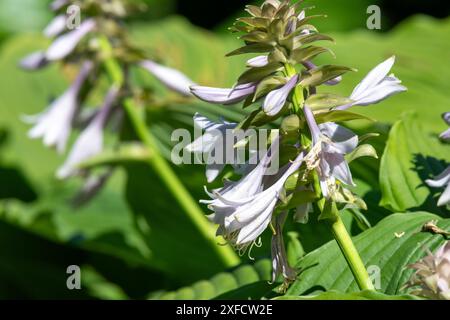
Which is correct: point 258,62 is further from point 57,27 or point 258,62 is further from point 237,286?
point 57,27

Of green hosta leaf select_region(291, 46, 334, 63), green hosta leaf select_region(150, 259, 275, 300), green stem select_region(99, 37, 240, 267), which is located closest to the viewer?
green hosta leaf select_region(291, 46, 334, 63)

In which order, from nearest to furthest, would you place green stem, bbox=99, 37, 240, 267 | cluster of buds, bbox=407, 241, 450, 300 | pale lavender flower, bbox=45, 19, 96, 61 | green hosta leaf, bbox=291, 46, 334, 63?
cluster of buds, bbox=407, 241, 450, 300
green hosta leaf, bbox=291, 46, 334, 63
green stem, bbox=99, 37, 240, 267
pale lavender flower, bbox=45, 19, 96, 61

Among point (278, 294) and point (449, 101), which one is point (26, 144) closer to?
point (449, 101)

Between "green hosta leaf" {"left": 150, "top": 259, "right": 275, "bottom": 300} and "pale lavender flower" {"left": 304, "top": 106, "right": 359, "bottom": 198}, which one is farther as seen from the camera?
"green hosta leaf" {"left": 150, "top": 259, "right": 275, "bottom": 300}

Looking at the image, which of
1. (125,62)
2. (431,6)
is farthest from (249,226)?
(431,6)

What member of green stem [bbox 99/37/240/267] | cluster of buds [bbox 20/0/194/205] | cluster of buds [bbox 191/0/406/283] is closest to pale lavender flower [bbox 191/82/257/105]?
cluster of buds [bbox 191/0/406/283]

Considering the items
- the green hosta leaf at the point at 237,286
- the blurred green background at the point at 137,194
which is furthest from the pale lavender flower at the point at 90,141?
the green hosta leaf at the point at 237,286

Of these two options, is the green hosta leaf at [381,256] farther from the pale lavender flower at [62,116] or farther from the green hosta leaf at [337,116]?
the pale lavender flower at [62,116]

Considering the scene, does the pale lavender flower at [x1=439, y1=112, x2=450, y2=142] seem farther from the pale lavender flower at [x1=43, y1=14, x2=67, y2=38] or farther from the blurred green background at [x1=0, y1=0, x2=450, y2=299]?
the pale lavender flower at [x1=43, y1=14, x2=67, y2=38]
